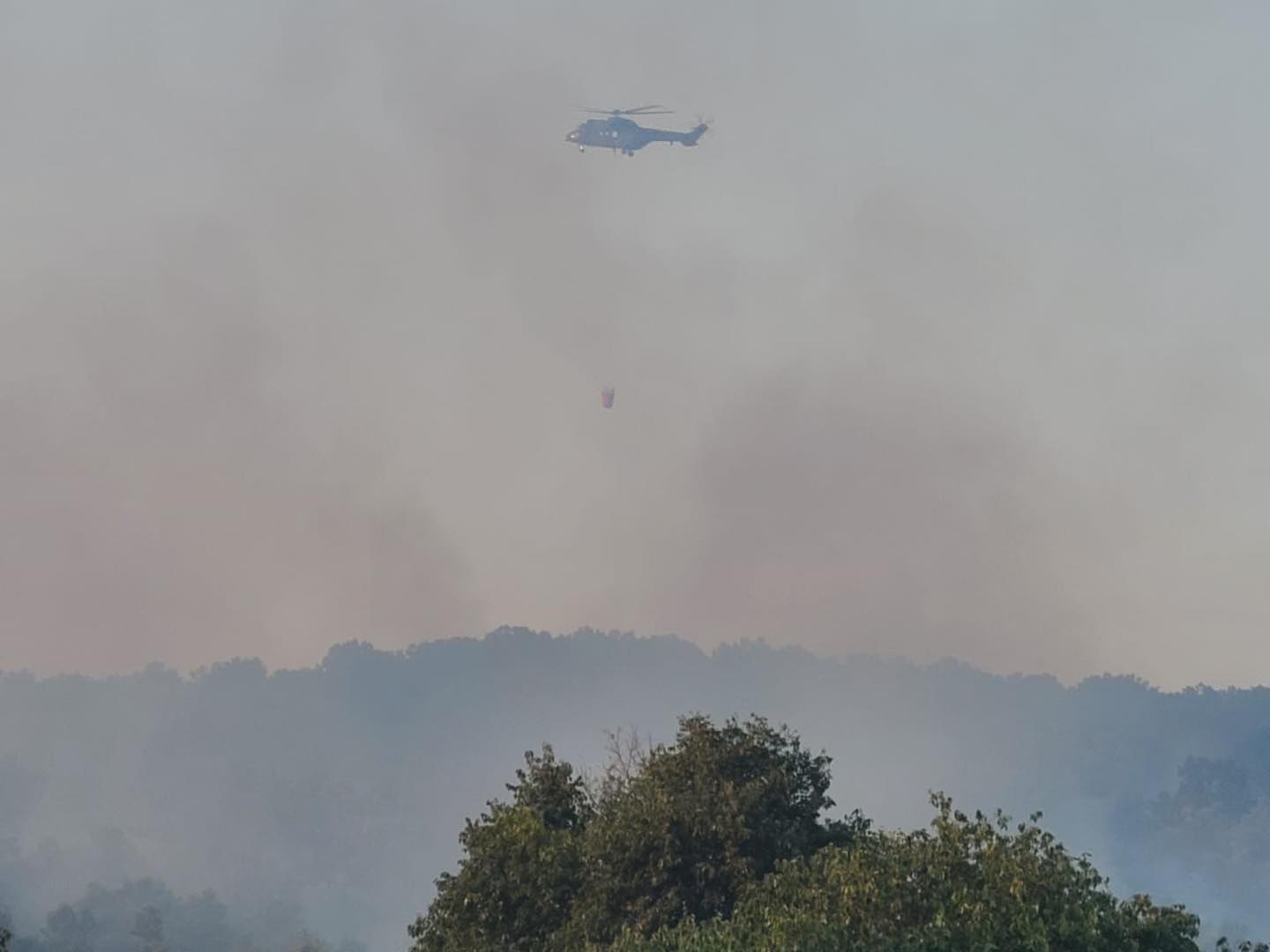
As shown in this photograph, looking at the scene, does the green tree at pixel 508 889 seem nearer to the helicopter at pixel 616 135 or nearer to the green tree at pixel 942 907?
the green tree at pixel 942 907

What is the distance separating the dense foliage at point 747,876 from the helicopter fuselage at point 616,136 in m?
107

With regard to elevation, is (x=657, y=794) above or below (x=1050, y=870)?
above

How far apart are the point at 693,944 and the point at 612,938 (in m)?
10.9

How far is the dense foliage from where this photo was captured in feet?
141

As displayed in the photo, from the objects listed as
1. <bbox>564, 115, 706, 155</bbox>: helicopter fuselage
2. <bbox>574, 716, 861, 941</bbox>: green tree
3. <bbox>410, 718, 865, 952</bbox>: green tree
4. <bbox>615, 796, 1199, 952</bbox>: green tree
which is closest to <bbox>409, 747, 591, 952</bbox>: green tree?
<bbox>410, 718, 865, 952</bbox>: green tree

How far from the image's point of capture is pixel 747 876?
54062 millimetres

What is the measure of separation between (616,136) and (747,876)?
404 feet

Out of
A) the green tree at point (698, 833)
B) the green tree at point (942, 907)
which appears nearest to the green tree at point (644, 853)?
the green tree at point (698, 833)

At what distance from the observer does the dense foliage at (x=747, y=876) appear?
141 ft

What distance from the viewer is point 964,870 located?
46062mm

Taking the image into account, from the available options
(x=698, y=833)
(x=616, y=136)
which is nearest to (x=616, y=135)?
(x=616, y=136)

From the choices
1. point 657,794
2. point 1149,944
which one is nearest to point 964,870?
point 1149,944

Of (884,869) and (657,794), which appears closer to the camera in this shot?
(884,869)

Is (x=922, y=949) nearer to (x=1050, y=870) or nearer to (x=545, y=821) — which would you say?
(x=1050, y=870)
